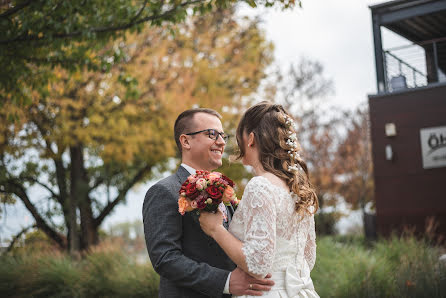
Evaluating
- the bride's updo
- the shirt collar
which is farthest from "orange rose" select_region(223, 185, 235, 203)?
the shirt collar

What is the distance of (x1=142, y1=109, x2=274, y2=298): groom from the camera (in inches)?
115

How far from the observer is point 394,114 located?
1355cm

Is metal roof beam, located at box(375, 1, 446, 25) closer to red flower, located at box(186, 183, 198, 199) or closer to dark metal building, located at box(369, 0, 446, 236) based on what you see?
dark metal building, located at box(369, 0, 446, 236)

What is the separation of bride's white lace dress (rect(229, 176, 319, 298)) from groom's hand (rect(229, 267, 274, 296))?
2.1 inches

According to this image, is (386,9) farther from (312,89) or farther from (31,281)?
(312,89)

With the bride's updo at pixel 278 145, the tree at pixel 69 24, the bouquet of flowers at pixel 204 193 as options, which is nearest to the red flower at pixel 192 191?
the bouquet of flowers at pixel 204 193

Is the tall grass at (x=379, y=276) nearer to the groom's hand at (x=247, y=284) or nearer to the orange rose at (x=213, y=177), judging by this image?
the groom's hand at (x=247, y=284)

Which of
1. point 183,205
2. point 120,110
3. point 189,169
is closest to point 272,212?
point 183,205

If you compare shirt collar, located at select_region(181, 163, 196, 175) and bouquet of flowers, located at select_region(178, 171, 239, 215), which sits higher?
shirt collar, located at select_region(181, 163, 196, 175)

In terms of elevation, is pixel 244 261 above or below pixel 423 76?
below

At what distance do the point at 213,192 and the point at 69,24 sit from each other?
452 centimetres

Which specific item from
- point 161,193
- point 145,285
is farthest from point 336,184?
point 161,193

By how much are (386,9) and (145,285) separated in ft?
34.3

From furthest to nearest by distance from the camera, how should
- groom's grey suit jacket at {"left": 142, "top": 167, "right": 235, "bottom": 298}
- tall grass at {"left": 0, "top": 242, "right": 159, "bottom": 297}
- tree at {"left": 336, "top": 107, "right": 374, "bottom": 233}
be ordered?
tree at {"left": 336, "top": 107, "right": 374, "bottom": 233}
tall grass at {"left": 0, "top": 242, "right": 159, "bottom": 297}
groom's grey suit jacket at {"left": 142, "top": 167, "right": 235, "bottom": 298}
